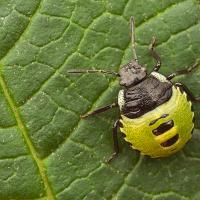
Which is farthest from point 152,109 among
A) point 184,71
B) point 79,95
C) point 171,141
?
point 79,95

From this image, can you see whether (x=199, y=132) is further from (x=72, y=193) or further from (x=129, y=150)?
(x=72, y=193)

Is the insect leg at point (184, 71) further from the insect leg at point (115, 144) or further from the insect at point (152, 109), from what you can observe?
the insect leg at point (115, 144)

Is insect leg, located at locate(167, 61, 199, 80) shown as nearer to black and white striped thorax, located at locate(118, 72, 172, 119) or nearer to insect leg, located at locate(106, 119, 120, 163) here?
black and white striped thorax, located at locate(118, 72, 172, 119)

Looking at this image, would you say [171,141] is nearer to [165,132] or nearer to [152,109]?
[165,132]

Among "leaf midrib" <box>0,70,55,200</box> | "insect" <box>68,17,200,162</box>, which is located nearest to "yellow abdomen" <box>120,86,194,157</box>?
"insect" <box>68,17,200,162</box>

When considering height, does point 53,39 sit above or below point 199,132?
above

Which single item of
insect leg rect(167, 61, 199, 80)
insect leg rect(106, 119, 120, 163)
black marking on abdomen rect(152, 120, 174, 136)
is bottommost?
insect leg rect(106, 119, 120, 163)

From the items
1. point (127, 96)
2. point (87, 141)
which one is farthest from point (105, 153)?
point (127, 96)
